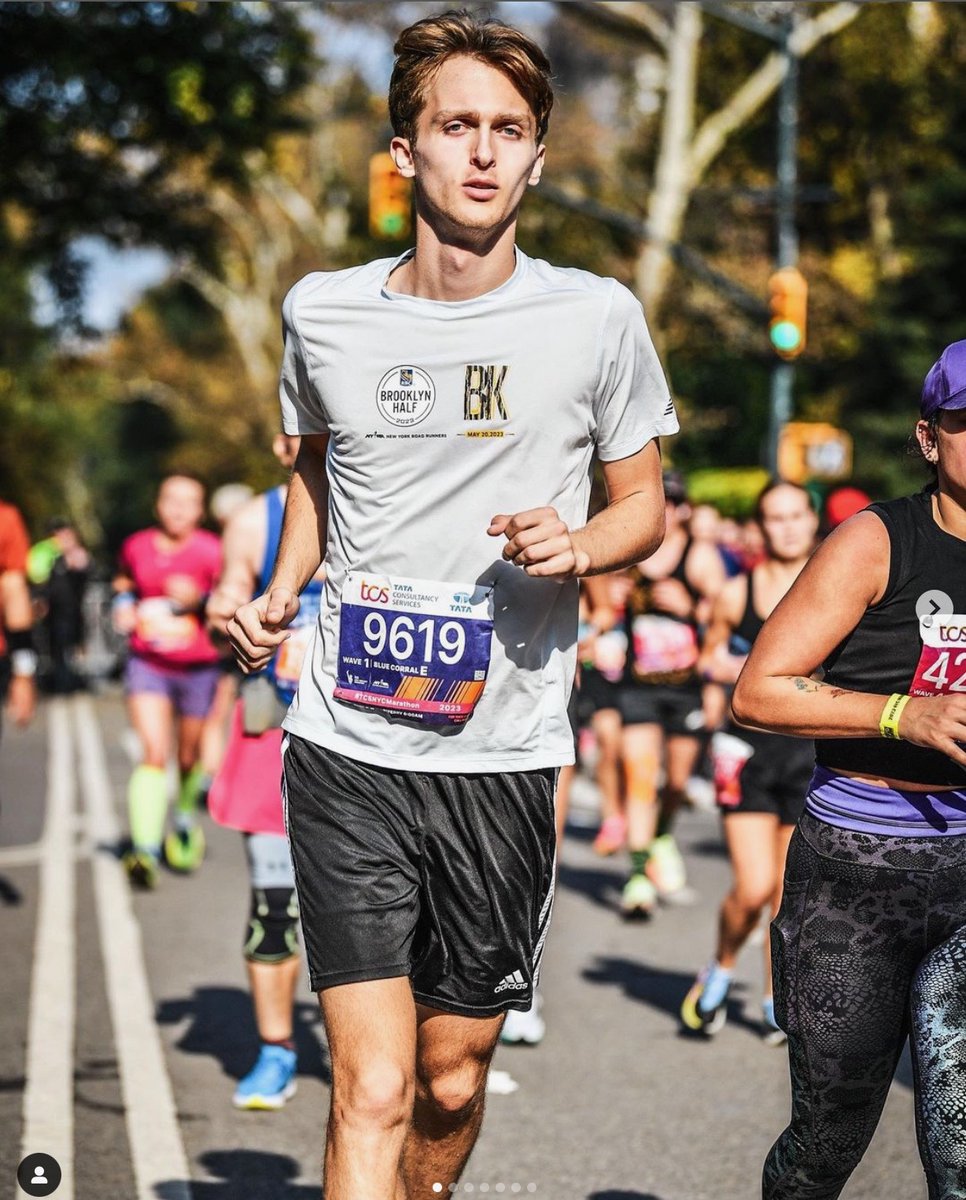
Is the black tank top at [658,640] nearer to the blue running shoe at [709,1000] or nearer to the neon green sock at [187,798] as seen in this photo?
the neon green sock at [187,798]

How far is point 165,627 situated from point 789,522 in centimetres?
398

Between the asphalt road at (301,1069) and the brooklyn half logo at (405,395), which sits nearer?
the brooklyn half logo at (405,395)

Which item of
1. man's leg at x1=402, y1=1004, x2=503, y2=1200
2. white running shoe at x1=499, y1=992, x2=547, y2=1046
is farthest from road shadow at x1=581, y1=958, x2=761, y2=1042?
man's leg at x1=402, y1=1004, x2=503, y2=1200

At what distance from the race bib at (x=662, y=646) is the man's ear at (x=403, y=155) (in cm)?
648

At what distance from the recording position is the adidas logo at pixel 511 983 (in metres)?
3.60

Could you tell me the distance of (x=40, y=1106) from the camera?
569 cm

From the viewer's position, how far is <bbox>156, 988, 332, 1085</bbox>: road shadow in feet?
21.0

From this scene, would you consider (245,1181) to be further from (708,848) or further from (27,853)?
(708,848)

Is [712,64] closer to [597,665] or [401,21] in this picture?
[401,21]

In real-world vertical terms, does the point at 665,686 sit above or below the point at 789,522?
below

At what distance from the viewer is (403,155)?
3605mm

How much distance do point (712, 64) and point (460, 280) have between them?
33.4 meters

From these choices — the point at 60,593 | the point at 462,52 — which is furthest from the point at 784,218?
the point at 462,52

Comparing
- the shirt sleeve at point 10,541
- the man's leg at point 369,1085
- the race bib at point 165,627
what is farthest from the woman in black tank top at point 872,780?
the race bib at point 165,627
